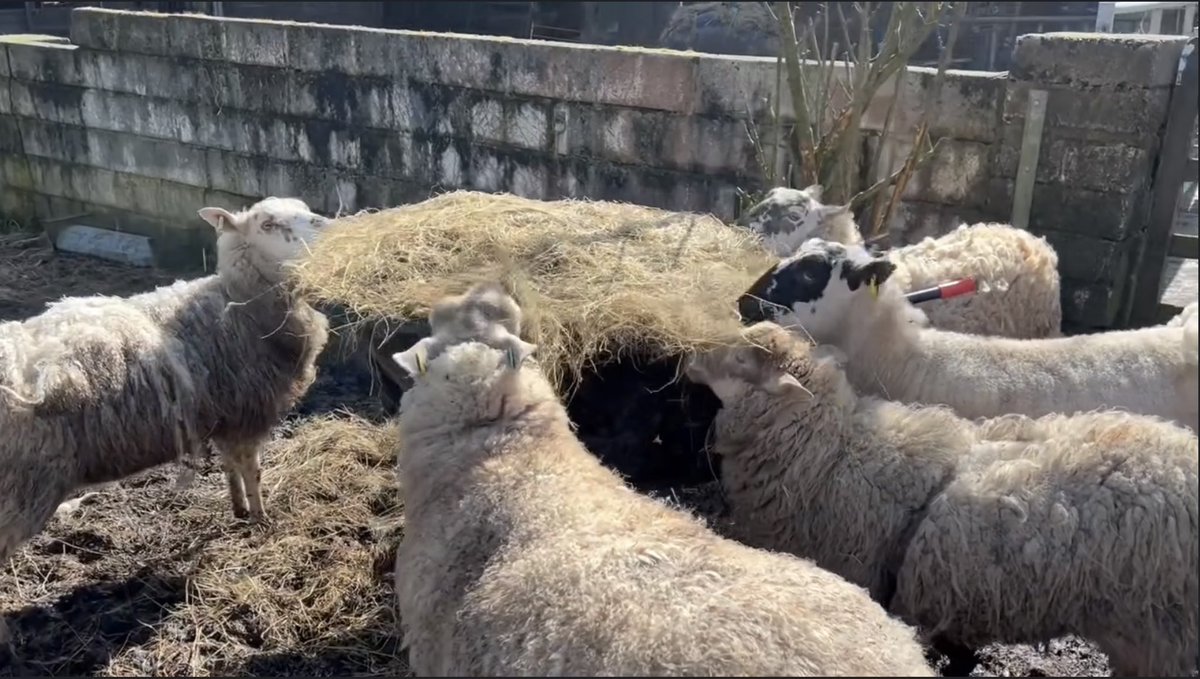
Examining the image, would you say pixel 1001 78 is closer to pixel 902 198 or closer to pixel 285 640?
pixel 902 198

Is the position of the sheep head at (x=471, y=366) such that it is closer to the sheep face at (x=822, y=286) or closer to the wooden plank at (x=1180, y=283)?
the sheep face at (x=822, y=286)

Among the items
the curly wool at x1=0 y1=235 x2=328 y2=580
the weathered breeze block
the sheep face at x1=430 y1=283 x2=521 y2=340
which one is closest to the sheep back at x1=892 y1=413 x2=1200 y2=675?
the sheep face at x1=430 y1=283 x2=521 y2=340

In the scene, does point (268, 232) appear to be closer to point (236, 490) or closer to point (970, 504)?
point (236, 490)

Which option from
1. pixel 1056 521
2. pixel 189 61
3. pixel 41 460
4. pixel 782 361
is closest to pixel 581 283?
pixel 782 361

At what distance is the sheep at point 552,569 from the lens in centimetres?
231

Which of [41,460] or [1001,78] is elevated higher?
[1001,78]

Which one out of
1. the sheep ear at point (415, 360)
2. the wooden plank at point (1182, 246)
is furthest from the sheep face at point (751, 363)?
the wooden plank at point (1182, 246)

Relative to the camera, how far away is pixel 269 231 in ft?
16.1

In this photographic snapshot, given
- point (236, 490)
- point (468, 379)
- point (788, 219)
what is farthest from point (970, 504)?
point (236, 490)

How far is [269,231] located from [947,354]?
3.12m

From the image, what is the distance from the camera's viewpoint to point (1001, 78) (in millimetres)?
5562

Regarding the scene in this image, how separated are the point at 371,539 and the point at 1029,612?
288 centimetres

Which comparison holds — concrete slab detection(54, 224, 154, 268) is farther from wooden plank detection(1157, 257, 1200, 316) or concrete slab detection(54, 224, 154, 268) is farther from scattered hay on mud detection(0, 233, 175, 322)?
wooden plank detection(1157, 257, 1200, 316)

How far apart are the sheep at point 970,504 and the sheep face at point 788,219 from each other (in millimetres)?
1462
